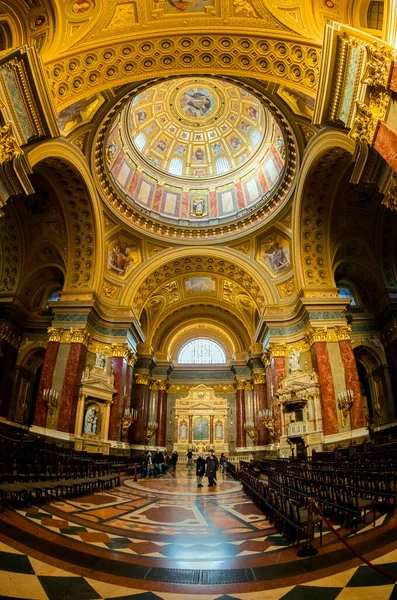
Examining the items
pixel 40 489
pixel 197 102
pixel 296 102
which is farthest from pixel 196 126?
pixel 40 489

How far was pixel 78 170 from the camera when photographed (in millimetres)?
17484

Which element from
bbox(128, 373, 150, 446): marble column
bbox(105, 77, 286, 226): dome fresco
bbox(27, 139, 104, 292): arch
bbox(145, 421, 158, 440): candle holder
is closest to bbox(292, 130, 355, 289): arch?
bbox(105, 77, 286, 226): dome fresco

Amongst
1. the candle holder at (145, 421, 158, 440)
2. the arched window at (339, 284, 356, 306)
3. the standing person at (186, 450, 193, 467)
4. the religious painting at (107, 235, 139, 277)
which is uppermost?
the religious painting at (107, 235, 139, 277)

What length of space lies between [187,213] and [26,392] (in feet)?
50.6

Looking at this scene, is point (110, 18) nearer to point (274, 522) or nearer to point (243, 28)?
point (243, 28)

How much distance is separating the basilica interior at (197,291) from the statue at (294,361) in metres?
0.12

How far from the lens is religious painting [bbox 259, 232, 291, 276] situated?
22217 mm

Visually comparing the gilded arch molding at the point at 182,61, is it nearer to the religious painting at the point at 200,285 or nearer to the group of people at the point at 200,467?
the group of people at the point at 200,467

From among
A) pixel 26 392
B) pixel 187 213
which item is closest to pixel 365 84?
pixel 187 213

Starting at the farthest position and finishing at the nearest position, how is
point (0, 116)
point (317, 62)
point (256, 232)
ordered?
point (256, 232) < point (317, 62) < point (0, 116)

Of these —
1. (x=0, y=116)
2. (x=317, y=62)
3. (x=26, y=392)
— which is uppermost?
(x=317, y=62)

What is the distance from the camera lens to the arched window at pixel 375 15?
8984 mm

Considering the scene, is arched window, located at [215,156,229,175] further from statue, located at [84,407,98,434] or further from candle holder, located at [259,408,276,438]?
statue, located at [84,407,98,434]

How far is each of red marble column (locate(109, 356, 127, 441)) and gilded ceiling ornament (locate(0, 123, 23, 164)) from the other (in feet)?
44.1
